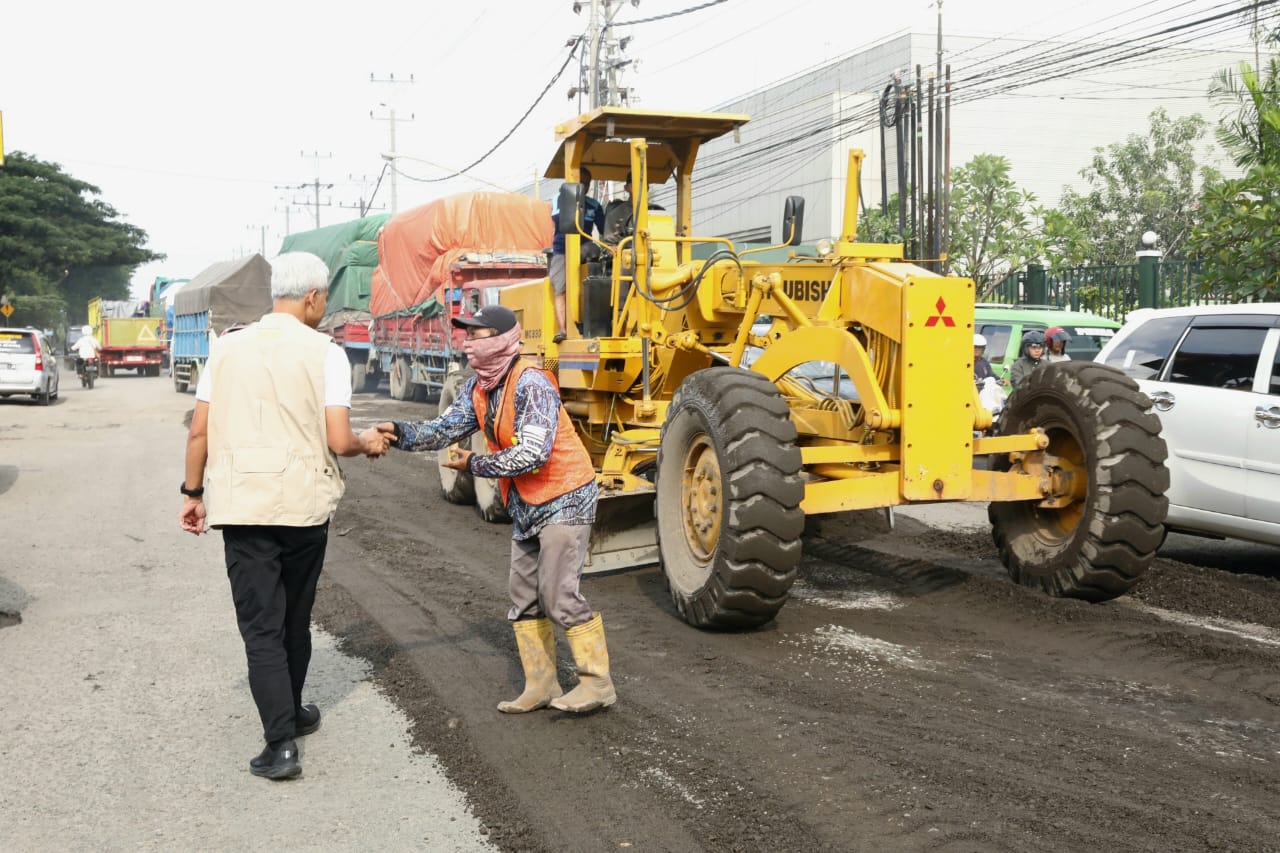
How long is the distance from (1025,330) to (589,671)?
39.5 feet

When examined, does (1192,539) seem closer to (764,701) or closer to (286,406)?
(764,701)

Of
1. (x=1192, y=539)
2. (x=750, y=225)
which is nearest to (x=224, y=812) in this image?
(x=1192, y=539)

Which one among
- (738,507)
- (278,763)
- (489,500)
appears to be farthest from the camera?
(489,500)

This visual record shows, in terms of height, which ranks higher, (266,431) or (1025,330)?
(1025,330)

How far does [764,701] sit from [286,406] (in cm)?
245

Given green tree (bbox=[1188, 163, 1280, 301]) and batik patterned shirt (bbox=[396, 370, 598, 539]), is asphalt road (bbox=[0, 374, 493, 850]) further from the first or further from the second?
green tree (bbox=[1188, 163, 1280, 301])

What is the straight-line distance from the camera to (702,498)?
743 cm

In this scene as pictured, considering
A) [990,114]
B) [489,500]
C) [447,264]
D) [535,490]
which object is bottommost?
[489,500]

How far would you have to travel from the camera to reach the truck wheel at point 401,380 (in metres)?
27.9

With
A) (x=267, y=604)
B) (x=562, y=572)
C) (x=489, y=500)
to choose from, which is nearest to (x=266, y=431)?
(x=267, y=604)

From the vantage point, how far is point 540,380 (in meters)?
5.55

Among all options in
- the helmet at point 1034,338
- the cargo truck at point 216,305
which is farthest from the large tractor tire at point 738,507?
the cargo truck at point 216,305

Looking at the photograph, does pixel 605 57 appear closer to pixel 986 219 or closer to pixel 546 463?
pixel 986 219

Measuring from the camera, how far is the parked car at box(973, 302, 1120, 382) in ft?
52.1
